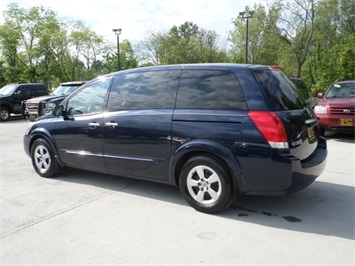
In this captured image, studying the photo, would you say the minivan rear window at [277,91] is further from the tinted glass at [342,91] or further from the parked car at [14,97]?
the parked car at [14,97]

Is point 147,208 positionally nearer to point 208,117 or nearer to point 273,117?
point 208,117

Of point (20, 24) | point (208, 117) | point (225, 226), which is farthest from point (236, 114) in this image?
point (20, 24)

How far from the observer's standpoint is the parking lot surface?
2.98m

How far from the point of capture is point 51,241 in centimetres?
332

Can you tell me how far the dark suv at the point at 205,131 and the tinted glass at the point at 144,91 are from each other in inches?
0.6

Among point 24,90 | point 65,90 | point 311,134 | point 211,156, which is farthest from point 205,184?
point 24,90

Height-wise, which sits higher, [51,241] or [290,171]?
[290,171]

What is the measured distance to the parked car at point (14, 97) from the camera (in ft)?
54.9

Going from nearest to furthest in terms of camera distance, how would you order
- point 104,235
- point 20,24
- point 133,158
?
point 104,235
point 133,158
point 20,24

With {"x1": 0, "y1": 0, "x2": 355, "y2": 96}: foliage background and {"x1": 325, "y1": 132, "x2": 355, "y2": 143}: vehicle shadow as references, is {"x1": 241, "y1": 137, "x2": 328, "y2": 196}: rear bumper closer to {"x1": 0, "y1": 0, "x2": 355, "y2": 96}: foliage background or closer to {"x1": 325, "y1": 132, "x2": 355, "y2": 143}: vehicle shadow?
{"x1": 325, "y1": 132, "x2": 355, "y2": 143}: vehicle shadow

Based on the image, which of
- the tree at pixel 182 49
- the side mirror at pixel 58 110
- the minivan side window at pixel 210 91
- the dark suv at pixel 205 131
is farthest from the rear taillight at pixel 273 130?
the tree at pixel 182 49

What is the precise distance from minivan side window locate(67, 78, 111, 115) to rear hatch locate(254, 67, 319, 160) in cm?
230

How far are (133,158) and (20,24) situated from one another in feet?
116

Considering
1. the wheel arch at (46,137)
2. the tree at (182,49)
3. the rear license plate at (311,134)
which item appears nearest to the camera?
the rear license plate at (311,134)
